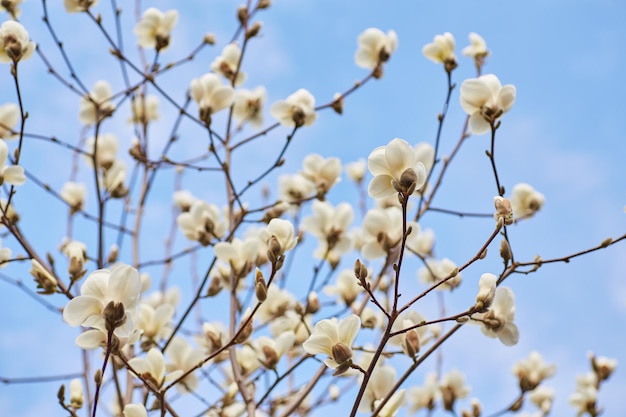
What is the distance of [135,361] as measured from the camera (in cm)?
131

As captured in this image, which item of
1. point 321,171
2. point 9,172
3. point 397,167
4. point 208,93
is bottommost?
point 397,167

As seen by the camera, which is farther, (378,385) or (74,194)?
(74,194)

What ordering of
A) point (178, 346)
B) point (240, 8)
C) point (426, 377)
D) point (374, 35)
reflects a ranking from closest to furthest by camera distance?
point (178, 346)
point (374, 35)
point (240, 8)
point (426, 377)

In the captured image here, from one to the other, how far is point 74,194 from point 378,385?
1538 millimetres

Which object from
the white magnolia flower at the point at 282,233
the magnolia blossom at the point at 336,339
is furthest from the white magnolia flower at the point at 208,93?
the magnolia blossom at the point at 336,339

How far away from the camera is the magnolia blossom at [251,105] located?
214 centimetres

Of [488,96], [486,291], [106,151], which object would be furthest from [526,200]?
[106,151]

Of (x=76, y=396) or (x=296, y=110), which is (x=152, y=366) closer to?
(x=76, y=396)

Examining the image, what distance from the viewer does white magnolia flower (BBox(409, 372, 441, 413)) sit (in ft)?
7.66

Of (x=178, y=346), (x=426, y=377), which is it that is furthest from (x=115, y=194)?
(x=426, y=377)

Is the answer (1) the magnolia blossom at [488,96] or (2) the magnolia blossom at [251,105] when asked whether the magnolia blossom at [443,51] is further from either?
(2) the magnolia blossom at [251,105]

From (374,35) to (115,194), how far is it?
1.06 metres

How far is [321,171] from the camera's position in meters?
1.96

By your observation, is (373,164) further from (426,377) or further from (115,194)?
(426,377)
